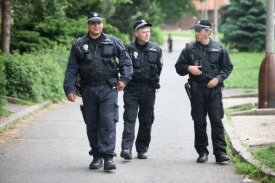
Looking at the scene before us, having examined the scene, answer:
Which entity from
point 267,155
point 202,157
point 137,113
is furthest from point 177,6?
point 267,155

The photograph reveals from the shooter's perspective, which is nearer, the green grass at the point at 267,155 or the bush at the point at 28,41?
the green grass at the point at 267,155

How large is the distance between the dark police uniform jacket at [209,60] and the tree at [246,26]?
3886 centimetres

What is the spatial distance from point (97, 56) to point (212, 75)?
1.71 meters

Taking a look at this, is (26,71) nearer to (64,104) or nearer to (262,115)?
(64,104)

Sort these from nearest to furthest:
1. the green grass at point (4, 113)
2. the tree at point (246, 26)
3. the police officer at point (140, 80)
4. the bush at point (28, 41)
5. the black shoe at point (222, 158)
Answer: the black shoe at point (222, 158), the police officer at point (140, 80), the green grass at point (4, 113), the bush at point (28, 41), the tree at point (246, 26)

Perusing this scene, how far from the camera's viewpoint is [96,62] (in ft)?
31.2

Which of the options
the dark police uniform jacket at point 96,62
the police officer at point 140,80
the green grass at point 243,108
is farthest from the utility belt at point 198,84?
the green grass at point 243,108

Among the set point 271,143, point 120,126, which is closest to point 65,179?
point 271,143

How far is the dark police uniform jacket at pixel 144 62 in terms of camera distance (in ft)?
34.4

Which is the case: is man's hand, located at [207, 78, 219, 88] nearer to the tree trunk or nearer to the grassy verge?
the grassy verge

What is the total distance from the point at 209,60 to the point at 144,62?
929mm

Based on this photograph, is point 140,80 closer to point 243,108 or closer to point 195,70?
point 195,70

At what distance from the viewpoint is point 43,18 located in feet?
82.1

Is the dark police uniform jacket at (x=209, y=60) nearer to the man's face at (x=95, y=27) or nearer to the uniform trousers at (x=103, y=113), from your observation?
the uniform trousers at (x=103, y=113)
